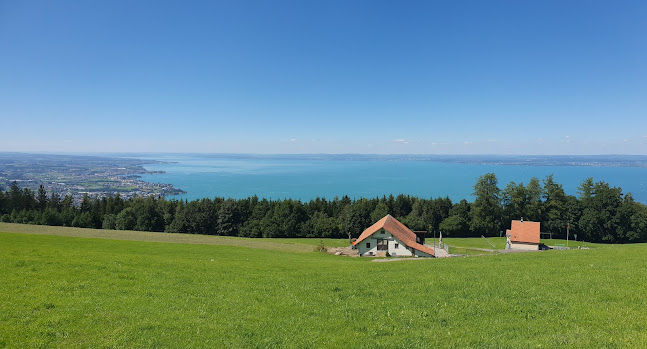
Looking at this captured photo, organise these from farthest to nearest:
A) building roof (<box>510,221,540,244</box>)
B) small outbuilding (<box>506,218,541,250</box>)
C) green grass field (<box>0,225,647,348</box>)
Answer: building roof (<box>510,221,540,244</box>), small outbuilding (<box>506,218,541,250</box>), green grass field (<box>0,225,647,348</box>)

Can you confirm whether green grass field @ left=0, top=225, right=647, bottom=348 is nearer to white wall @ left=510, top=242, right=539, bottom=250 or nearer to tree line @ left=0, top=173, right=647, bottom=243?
white wall @ left=510, top=242, right=539, bottom=250

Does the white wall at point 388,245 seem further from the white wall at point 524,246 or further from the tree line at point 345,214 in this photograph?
the tree line at point 345,214

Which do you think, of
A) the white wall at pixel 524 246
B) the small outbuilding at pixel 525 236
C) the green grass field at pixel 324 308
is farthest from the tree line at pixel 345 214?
the green grass field at pixel 324 308

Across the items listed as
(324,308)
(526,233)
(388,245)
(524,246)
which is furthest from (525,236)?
(324,308)

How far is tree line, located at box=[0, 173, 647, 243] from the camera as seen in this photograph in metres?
60.9

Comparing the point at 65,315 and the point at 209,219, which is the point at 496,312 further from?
the point at 209,219

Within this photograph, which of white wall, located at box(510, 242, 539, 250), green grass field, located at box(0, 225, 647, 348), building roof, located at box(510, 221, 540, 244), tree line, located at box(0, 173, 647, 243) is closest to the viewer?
green grass field, located at box(0, 225, 647, 348)

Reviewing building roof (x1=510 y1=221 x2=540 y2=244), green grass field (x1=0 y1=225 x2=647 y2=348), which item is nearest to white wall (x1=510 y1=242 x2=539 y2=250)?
building roof (x1=510 y1=221 x2=540 y2=244)

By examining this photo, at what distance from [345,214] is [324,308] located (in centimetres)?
5644

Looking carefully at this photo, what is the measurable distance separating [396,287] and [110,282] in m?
11.8

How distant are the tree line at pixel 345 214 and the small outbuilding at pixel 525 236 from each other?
16398mm

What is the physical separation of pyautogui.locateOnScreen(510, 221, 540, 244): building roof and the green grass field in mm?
34180

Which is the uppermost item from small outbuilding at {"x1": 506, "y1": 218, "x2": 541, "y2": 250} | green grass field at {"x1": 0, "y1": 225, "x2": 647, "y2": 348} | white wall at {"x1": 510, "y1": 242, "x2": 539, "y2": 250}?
green grass field at {"x1": 0, "y1": 225, "x2": 647, "y2": 348}

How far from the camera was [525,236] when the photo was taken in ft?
151
